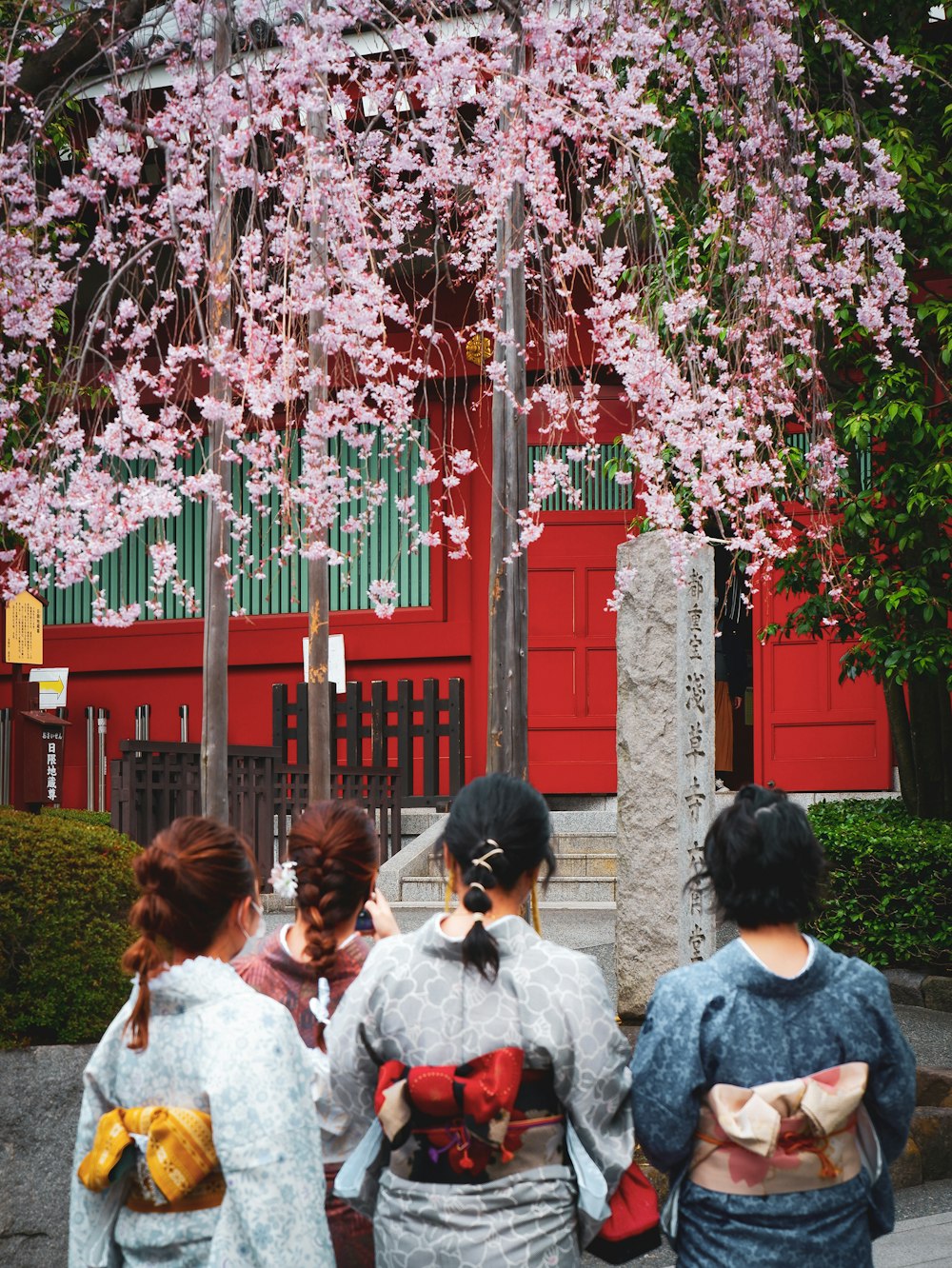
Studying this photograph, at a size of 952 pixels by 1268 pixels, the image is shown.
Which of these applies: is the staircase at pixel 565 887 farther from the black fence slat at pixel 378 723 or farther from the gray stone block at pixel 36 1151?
the gray stone block at pixel 36 1151

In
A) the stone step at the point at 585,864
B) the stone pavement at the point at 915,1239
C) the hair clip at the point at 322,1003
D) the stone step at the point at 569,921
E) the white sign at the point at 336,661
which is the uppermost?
the white sign at the point at 336,661

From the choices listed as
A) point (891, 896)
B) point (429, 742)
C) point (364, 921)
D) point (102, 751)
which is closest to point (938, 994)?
point (891, 896)

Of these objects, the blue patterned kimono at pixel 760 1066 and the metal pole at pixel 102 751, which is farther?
the metal pole at pixel 102 751

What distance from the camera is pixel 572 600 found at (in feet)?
38.8

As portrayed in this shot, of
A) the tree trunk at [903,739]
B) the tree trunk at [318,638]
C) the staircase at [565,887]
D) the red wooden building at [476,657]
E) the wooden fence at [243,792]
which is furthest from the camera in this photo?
the red wooden building at [476,657]

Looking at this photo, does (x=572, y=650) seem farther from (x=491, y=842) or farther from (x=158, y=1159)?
(x=158, y=1159)

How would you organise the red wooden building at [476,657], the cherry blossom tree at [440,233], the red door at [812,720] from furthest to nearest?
1. the red wooden building at [476,657]
2. the red door at [812,720]
3. the cherry blossom tree at [440,233]

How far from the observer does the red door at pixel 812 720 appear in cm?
1066

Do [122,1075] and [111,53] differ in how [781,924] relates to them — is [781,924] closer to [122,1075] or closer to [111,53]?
[122,1075]

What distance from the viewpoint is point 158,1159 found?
2230 mm

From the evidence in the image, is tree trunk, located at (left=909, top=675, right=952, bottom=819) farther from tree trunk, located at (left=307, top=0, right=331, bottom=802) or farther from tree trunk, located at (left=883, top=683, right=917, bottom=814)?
tree trunk, located at (left=307, top=0, right=331, bottom=802)

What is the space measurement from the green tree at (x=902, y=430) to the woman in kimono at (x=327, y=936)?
196 inches

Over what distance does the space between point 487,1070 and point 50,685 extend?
10.7 metres

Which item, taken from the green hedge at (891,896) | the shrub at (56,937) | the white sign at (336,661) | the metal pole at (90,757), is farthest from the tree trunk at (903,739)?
the metal pole at (90,757)
